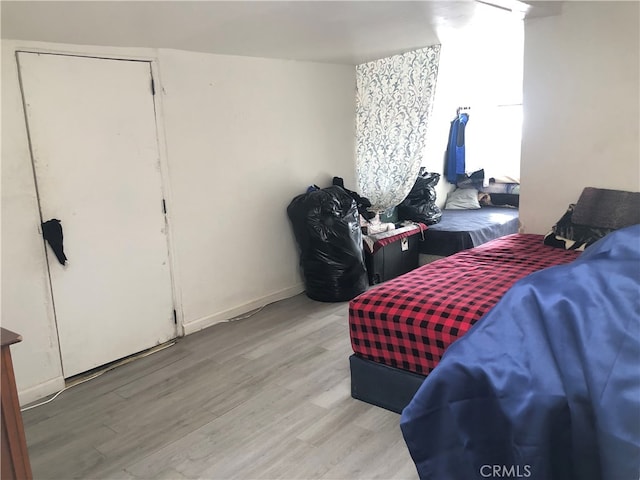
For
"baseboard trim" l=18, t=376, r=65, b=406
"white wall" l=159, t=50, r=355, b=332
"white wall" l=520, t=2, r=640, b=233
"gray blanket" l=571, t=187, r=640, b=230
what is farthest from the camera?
"white wall" l=159, t=50, r=355, b=332

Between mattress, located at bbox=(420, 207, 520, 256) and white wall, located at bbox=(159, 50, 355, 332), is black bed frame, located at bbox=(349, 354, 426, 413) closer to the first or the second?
white wall, located at bbox=(159, 50, 355, 332)

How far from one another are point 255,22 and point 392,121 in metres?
2.07

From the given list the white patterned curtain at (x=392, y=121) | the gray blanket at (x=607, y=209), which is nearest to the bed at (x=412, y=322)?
the gray blanket at (x=607, y=209)

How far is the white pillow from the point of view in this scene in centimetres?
586

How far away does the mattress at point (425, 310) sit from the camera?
7.48 feet

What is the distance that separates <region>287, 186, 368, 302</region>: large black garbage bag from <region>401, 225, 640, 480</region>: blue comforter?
311cm

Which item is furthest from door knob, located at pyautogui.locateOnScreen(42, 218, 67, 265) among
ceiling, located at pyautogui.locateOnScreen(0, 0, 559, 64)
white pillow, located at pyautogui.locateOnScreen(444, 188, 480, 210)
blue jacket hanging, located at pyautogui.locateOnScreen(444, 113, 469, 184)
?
blue jacket hanging, located at pyautogui.locateOnScreen(444, 113, 469, 184)

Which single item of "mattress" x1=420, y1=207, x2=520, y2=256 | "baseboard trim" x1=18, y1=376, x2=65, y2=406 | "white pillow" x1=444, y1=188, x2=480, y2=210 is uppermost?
"white pillow" x1=444, y1=188, x2=480, y2=210

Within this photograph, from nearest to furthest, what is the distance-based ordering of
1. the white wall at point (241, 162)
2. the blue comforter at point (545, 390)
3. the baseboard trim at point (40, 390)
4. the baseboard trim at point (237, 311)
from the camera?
1. the blue comforter at point (545, 390)
2. the baseboard trim at point (40, 390)
3. the white wall at point (241, 162)
4. the baseboard trim at point (237, 311)

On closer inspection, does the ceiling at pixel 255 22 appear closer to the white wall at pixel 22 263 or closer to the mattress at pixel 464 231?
the white wall at pixel 22 263

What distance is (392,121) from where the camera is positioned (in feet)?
15.2

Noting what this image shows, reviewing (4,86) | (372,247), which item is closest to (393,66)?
(372,247)

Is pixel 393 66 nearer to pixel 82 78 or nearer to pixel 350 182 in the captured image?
pixel 350 182

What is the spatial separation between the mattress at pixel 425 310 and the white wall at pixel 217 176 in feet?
5.26
